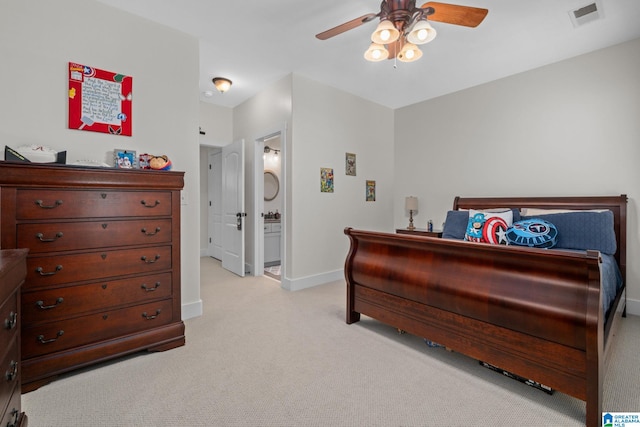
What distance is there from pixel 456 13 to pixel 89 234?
2.81 meters

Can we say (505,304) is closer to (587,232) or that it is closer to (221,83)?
(587,232)

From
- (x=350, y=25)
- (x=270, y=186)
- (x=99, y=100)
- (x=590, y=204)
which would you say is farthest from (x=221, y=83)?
(x=590, y=204)

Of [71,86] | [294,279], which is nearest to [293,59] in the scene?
[71,86]

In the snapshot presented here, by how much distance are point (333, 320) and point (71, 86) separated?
9.40 feet

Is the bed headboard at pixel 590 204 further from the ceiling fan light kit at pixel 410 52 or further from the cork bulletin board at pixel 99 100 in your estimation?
the cork bulletin board at pixel 99 100

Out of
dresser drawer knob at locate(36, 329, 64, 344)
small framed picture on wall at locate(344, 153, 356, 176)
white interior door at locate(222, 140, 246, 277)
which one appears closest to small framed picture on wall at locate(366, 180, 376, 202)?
small framed picture on wall at locate(344, 153, 356, 176)

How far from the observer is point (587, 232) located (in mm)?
2666

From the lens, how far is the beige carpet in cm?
153

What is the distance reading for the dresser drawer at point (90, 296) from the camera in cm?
Result: 175

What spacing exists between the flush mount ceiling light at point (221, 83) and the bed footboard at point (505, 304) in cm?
289

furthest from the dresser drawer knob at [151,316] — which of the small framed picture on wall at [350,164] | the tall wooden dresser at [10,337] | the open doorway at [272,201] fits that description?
the open doorway at [272,201]

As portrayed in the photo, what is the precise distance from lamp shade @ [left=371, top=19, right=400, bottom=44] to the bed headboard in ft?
8.60

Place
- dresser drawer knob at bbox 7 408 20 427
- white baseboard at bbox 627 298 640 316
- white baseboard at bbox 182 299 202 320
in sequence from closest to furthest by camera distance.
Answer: dresser drawer knob at bbox 7 408 20 427
white baseboard at bbox 182 299 202 320
white baseboard at bbox 627 298 640 316

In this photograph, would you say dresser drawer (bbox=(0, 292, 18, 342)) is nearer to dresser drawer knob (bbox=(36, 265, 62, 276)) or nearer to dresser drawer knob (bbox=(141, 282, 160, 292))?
dresser drawer knob (bbox=(36, 265, 62, 276))
